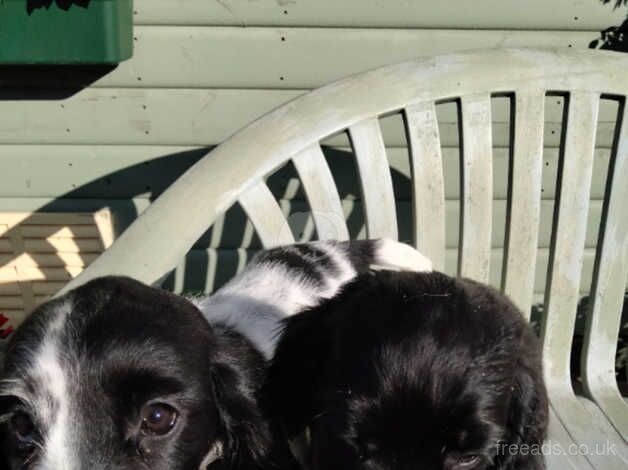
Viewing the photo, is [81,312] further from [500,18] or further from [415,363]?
[500,18]

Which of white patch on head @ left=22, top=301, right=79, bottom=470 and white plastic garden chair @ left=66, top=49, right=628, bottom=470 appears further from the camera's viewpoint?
white plastic garden chair @ left=66, top=49, right=628, bottom=470

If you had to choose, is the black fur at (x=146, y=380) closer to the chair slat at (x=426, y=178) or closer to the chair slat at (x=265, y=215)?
the chair slat at (x=265, y=215)

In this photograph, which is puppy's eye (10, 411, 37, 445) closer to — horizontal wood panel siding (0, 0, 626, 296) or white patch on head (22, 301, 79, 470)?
white patch on head (22, 301, 79, 470)

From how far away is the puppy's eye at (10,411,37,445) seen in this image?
1.75m

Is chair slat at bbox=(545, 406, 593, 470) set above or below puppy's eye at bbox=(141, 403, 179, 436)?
below

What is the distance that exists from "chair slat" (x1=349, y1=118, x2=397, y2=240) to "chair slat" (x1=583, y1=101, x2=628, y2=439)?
881 mm

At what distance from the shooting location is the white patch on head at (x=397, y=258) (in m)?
2.65

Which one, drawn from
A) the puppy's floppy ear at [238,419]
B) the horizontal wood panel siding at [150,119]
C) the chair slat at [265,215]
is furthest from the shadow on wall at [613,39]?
the puppy's floppy ear at [238,419]

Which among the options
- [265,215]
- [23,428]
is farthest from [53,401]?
[265,215]

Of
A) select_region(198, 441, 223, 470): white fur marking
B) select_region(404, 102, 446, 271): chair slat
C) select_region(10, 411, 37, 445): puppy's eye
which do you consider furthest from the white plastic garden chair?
select_region(10, 411, 37, 445): puppy's eye

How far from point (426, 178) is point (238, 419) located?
138cm

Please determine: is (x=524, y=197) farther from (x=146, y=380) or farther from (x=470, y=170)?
Answer: (x=146, y=380)

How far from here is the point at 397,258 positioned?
2.69 metres

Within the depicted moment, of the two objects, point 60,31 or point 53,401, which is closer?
point 53,401
